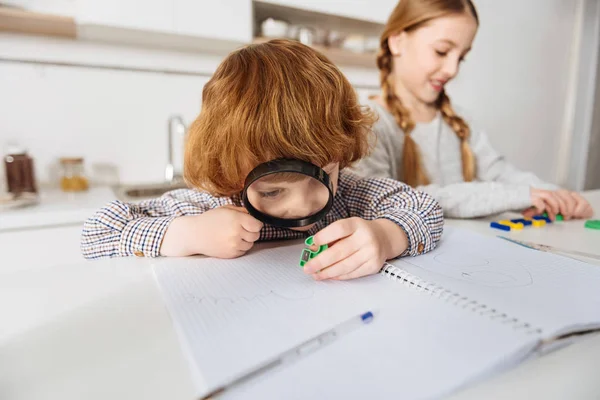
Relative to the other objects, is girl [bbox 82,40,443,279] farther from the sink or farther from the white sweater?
the sink

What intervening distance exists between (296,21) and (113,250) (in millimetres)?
1842

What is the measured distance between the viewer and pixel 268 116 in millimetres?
592

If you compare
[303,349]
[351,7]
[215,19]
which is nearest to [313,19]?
[351,7]

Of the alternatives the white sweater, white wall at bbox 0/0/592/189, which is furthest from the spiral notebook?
white wall at bbox 0/0/592/189

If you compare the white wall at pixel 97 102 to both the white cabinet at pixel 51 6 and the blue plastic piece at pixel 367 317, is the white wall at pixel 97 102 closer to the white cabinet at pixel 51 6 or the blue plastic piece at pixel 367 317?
the white cabinet at pixel 51 6

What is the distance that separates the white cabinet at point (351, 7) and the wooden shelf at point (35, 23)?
0.84 m

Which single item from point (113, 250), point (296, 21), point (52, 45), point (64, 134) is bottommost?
point (113, 250)

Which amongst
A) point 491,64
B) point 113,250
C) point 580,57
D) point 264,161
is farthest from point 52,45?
point 580,57

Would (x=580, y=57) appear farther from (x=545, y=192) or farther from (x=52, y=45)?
(x=52, y=45)

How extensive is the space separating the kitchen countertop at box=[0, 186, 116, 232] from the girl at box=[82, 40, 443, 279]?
0.70 metres

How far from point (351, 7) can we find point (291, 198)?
5.85 ft

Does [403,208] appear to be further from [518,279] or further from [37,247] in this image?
[37,247]

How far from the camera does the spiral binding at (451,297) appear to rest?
41cm

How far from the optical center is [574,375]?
1.15 ft
